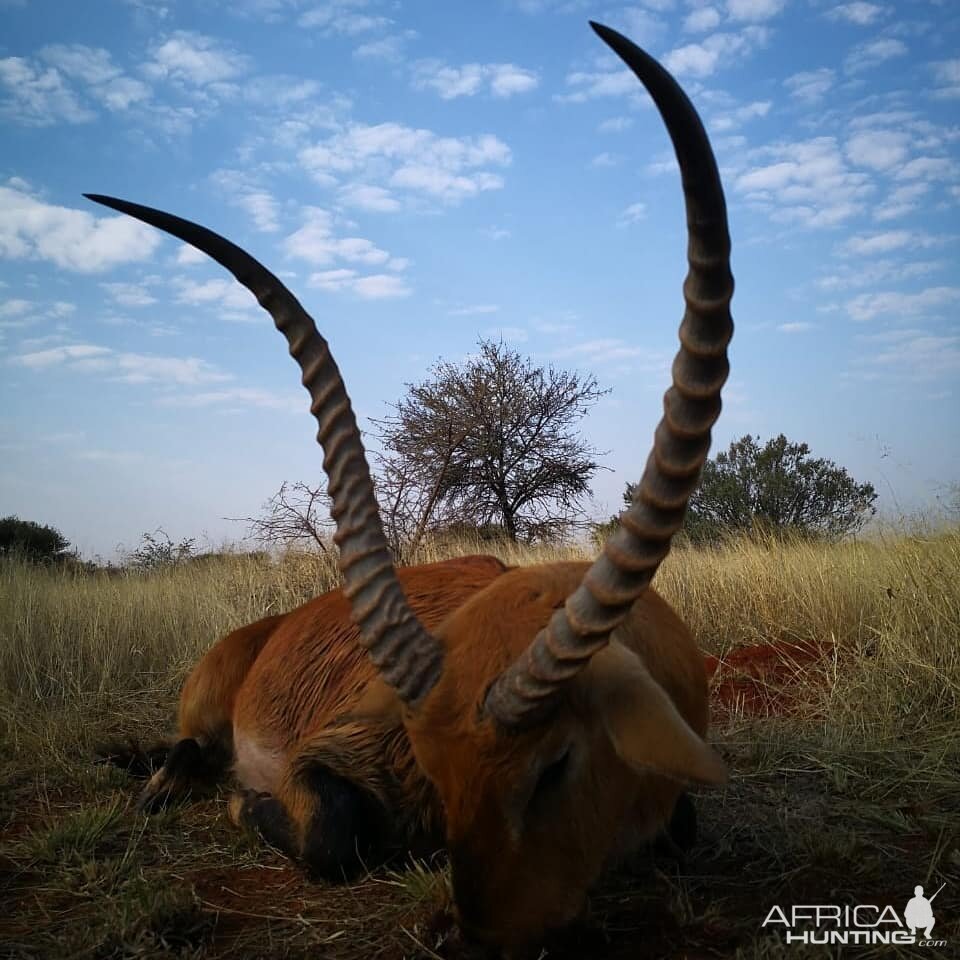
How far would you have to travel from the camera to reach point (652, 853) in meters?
3.03

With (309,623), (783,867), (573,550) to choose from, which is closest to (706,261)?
(783,867)

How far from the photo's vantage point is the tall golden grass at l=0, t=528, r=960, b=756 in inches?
205

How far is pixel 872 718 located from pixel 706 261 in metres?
4.13

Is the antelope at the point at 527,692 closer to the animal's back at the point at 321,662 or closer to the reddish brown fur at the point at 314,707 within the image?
the reddish brown fur at the point at 314,707

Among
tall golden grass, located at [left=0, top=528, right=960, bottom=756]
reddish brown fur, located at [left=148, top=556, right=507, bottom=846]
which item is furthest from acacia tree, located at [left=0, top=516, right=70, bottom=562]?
reddish brown fur, located at [left=148, top=556, right=507, bottom=846]

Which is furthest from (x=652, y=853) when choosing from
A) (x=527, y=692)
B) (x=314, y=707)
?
(x=314, y=707)

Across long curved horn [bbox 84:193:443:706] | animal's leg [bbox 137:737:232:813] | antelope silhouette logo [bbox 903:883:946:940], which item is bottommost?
animal's leg [bbox 137:737:232:813]

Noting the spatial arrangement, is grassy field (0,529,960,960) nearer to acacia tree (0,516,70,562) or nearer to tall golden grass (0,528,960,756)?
tall golden grass (0,528,960,756)

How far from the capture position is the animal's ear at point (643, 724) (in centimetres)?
199

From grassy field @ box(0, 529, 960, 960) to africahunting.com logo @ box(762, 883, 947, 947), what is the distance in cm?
4

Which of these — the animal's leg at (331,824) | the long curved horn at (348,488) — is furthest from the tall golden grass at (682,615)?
the long curved horn at (348,488)

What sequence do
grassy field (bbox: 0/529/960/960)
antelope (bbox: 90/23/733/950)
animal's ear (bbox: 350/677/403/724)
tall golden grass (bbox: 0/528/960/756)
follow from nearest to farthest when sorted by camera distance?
antelope (bbox: 90/23/733/950) → grassy field (bbox: 0/529/960/960) → animal's ear (bbox: 350/677/403/724) → tall golden grass (bbox: 0/528/960/756)

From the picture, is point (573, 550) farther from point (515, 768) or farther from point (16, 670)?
point (515, 768)

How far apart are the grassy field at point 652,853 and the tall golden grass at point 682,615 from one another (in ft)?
0.10
